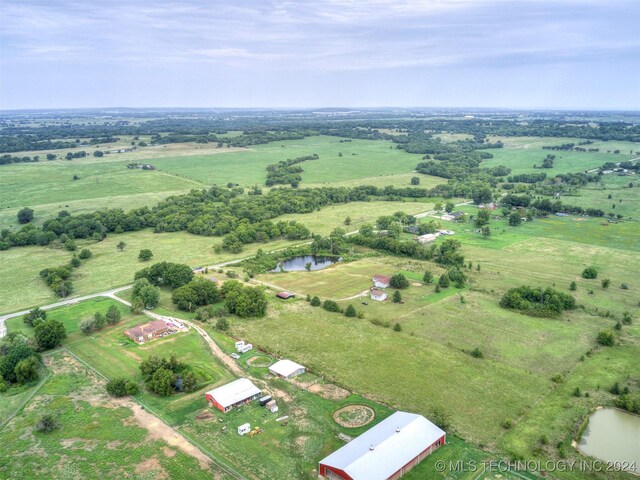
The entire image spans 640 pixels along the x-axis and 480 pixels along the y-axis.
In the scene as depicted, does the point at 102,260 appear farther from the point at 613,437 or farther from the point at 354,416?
the point at 613,437

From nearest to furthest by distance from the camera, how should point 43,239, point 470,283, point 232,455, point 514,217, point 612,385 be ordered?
point 232,455 < point 612,385 < point 470,283 < point 43,239 < point 514,217

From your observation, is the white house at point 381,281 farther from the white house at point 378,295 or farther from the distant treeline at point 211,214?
the distant treeline at point 211,214

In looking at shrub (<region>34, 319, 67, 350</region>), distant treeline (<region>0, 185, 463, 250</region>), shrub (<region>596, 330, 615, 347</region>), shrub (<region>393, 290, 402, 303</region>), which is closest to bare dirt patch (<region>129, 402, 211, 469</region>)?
shrub (<region>34, 319, 67, 350</region>)

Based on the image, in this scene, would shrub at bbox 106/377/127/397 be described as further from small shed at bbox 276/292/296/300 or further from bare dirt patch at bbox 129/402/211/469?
small shed at bbox 276/292/296/300

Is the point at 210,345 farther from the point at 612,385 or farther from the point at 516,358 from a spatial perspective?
the point at 612,385

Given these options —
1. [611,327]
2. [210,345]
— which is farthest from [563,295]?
[210,345]

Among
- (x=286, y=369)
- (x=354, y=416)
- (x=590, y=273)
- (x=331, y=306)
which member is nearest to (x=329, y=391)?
(x=354, y=416)

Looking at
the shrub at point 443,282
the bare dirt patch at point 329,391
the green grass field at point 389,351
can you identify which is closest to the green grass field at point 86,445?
the green grass field at point 389,351
